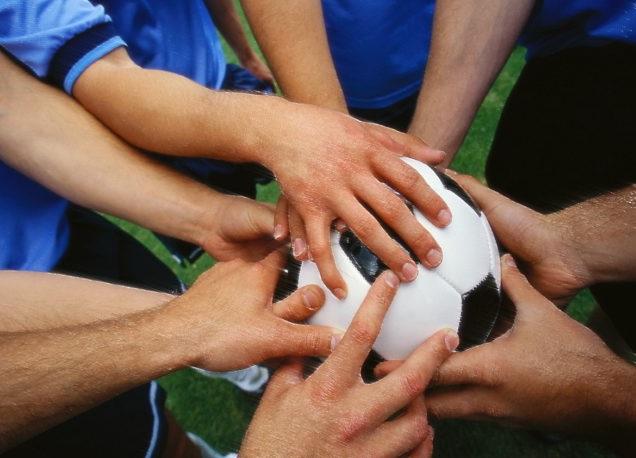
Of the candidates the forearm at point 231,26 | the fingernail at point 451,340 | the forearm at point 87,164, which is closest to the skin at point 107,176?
the forearm at point 87,164

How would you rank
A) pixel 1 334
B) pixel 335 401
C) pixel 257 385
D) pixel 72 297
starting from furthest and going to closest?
pixel 257 385 < pixel 72 297 < pixel 1 334 < pixel 335 401

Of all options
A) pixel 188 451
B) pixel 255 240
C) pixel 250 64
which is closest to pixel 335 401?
pixel 255 240

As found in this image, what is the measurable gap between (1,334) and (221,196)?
1.87 feet

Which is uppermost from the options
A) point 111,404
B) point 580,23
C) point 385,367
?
point 580,23

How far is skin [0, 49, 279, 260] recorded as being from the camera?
1.11m

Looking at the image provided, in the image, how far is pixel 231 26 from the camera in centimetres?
188

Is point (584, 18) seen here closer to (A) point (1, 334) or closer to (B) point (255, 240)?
(B) point (255, 240)

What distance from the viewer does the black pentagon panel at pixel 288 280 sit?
995 millimetres

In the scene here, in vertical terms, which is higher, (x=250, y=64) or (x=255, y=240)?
(x=250, y=64)

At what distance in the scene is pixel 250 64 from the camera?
1917 mm

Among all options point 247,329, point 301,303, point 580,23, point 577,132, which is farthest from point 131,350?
point 580,23

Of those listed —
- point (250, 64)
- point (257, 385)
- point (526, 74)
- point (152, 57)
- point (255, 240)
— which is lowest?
point (257, 385)

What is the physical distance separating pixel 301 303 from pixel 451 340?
29 centimetres

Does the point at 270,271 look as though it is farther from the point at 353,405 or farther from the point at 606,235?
the point at 606,235
